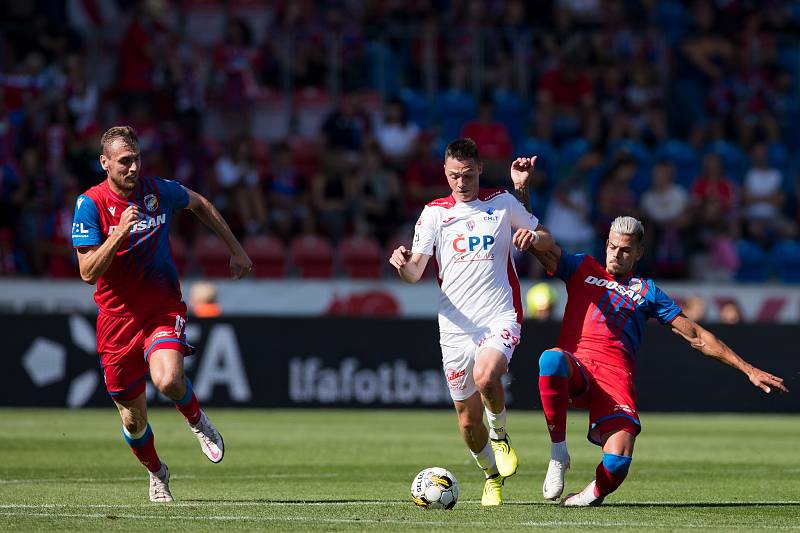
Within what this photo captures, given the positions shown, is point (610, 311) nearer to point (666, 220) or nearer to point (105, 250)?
point (105, 250)

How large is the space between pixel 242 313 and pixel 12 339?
3.49 metres

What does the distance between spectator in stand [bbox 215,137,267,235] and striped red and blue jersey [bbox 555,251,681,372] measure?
12999 millimetres

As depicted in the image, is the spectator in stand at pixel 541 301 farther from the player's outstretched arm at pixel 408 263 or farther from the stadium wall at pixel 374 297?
the player's outstretched arm at pixel 408 263

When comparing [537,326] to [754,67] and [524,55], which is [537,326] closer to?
[524,55]

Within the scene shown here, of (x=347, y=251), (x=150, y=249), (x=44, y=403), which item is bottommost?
(x=44, y=403)

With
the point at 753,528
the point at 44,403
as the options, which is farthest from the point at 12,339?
the point at 753,528

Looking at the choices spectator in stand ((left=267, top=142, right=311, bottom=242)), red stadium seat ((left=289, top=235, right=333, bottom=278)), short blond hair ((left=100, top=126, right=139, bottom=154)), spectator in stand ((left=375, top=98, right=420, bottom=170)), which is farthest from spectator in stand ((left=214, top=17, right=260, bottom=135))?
short blond hair ((left=100, top=126, right=139, bottom=154))

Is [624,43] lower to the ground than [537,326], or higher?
higher

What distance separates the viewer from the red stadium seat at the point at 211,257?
72.3 feet

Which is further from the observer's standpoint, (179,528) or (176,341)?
(176,341)

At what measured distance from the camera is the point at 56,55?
938 inches

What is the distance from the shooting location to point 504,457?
9656 mm

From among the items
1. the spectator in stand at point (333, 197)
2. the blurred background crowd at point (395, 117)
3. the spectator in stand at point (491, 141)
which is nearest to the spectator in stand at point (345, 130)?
the blurred background crowd at point (395, 117)

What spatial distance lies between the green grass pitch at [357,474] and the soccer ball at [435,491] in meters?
0.10
